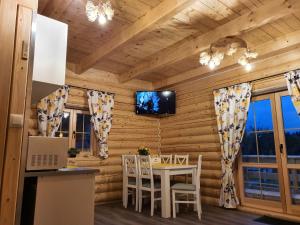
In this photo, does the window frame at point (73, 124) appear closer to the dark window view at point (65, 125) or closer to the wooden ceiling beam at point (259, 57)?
the dark window view at point (65, 125)

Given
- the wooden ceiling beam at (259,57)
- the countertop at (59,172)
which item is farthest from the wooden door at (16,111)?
the wooden ceiling beam at (259,57)

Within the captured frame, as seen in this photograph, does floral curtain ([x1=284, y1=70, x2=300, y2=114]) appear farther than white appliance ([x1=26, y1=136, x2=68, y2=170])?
Yes

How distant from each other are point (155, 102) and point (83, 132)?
1.79 meters

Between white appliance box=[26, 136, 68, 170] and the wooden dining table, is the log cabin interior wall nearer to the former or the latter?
the wooden dining table

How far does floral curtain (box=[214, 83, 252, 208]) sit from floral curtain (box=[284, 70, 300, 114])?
656 millimetres

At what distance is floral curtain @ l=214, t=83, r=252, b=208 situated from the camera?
418 cm

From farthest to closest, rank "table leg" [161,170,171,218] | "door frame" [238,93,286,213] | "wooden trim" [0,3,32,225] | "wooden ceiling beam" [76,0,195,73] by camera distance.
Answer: "door frame" [238,93,286,213], "table leg" [161,170,171,218], "wooden ceiling beam" [76,0,195,73], "wooden trim" [0,3,32,225]

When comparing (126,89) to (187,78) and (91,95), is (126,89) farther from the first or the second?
(187,78)

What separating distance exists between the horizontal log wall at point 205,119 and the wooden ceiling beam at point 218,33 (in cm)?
121

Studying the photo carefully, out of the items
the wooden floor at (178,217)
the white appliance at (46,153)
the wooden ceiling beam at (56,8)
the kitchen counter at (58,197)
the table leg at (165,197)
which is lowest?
the wooden floor at (178,217)

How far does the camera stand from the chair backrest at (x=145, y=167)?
4.00 m

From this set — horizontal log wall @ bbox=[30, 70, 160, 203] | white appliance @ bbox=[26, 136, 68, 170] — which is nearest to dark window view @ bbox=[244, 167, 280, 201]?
horizontal log wall @ bbox=[30, 70, 160, 203]

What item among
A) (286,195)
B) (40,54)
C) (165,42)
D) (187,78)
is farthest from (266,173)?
(40,54)

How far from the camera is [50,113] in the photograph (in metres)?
4.12
